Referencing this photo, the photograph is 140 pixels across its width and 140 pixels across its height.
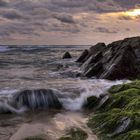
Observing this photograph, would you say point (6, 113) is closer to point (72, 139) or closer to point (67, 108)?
point (67, 108)

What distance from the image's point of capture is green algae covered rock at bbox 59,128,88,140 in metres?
10.2

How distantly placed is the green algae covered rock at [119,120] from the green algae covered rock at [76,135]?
1.52 ft

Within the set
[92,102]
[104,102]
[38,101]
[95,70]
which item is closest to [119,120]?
[104,102]

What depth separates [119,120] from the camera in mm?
10766

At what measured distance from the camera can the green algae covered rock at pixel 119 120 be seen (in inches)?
387

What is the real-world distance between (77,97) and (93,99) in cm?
117

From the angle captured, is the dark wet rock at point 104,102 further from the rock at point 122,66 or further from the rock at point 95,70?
the rock at point 95,70

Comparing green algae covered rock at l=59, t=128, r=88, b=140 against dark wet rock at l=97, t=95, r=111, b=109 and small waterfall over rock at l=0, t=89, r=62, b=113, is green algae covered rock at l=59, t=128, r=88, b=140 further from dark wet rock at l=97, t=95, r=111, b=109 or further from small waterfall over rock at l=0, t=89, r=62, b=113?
small waterfall over rock at l=0, t=89, r=62, b=113

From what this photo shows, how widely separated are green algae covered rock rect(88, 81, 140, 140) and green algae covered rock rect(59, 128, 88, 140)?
18.3 inches

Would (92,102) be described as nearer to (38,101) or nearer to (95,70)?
(38,101)

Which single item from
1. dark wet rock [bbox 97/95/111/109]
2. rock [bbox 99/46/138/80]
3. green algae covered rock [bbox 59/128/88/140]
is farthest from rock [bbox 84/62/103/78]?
green algae covered rock [bbox 59/128/88/140]


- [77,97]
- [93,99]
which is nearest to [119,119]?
[93,99]

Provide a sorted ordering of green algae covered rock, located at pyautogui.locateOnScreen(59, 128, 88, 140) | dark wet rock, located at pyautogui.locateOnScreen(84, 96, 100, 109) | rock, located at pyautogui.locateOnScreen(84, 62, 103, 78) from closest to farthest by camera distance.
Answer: green algae covered rock, located at pyautogui.locateOnScreen(59, 128, 88, 140), dark wet rock, located at pyautogui.locateOnScreen(84, 96, 100, 109), rock, located at pyautogui.locateOnScreen(84, 62, 103, 78)

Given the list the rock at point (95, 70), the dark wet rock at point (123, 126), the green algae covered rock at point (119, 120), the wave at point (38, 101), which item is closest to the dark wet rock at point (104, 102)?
the green algae covered rock at point (119, 120)
